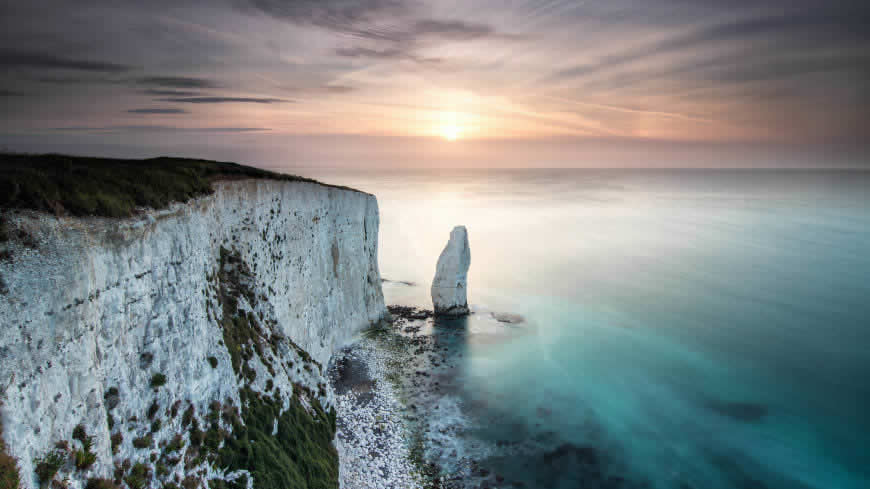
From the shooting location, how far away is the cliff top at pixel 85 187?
8.00m

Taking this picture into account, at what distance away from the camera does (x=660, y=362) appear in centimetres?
3153

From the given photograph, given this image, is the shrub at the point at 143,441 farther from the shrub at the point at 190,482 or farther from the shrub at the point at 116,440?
the shrub at the point at 190,482

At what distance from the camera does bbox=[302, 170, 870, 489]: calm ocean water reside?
20875 millimetres

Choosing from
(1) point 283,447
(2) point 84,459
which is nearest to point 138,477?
(2) point 84,459

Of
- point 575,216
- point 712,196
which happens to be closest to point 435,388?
point 575,216

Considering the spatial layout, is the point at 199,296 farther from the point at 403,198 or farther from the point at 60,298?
the point at 403,198

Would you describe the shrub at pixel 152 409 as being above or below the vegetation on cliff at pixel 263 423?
above

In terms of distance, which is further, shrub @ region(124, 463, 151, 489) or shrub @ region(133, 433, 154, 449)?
shrub @ region(133, 433, 154, 449)

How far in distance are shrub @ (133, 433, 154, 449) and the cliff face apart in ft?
0.08

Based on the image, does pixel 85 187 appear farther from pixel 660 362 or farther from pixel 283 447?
pixel 660 362

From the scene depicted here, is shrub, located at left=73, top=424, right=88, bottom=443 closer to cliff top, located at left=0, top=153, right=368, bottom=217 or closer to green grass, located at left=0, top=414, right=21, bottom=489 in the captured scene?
green grass, located at left=0, top=414, right=21, bottom=489

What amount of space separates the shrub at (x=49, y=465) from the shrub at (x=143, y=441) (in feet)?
6.42

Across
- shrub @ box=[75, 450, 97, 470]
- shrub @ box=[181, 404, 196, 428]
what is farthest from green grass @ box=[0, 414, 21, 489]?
shrub @ box=[181, 404, 196, 428]

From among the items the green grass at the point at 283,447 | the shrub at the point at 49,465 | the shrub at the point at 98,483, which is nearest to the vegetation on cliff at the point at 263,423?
the green grass at the point at 283,447
